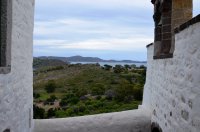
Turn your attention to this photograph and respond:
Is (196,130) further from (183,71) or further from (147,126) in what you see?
(147,126)

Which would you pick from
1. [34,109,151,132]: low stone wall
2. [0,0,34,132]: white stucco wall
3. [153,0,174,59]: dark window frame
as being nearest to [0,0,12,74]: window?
[0,0,34,132]: white stucco wall

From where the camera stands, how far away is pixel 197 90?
5797 mm

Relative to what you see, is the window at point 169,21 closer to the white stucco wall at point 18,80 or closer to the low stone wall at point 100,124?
the low stone wall at point 100,124

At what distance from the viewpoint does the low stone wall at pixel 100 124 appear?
1115cm

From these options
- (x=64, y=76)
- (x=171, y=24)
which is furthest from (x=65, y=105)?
(x=171, y=24)

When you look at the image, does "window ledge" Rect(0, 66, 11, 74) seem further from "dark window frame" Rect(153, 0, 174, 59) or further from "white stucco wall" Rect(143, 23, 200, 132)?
"dark window frame" Rect(153, 0, 174, 59)

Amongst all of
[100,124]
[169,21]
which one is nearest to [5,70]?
[169,21]

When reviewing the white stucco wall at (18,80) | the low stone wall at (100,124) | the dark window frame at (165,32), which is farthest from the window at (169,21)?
the white stucco wall at (18,80)

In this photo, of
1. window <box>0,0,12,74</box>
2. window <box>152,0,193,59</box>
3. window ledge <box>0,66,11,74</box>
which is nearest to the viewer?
window ledge <box>0,66,11,74</box>

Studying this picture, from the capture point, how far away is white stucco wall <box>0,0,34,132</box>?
6.92 m

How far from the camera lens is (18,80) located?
830cm

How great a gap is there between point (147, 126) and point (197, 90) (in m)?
5.55

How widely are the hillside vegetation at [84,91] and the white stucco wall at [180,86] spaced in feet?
38.1

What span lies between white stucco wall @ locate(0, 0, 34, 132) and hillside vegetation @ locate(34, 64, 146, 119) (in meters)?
10.5
